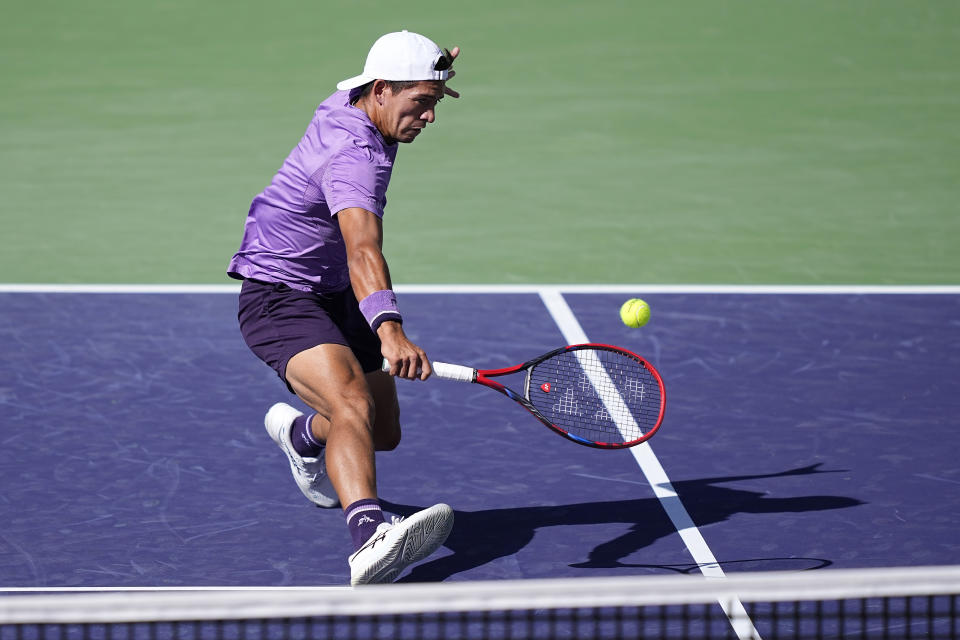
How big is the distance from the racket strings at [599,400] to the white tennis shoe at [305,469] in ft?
3.42

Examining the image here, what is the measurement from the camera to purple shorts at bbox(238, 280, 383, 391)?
504 centimetres

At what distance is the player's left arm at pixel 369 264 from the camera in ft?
14.8

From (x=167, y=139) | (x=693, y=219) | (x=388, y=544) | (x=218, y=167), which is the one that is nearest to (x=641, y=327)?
(x=693, y=219)

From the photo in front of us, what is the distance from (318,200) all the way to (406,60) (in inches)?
24.0

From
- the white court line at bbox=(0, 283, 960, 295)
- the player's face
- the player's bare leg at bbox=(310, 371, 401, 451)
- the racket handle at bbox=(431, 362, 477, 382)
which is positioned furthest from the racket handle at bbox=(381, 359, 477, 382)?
the white court line at bbox=(0, 283, 960, 295)

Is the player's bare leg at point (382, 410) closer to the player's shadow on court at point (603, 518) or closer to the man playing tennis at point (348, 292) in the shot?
the man playing tennis at point (348, 292)

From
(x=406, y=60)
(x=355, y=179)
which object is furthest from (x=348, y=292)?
(x=406, y=60)

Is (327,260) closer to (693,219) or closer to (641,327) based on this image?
(641,327)

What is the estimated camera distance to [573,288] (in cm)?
898

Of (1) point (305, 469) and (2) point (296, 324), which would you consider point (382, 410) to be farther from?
(2) point (296, 324)

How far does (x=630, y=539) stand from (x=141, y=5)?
13797 mm

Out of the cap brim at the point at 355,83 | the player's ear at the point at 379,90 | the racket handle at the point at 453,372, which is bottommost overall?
the racket handle at the point at 453,372

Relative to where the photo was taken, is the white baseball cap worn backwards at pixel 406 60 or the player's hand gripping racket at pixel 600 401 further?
the player's hand gripping racket at pixel 600 401

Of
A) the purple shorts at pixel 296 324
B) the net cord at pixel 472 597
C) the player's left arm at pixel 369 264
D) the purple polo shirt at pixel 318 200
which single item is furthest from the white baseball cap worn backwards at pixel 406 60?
the net cord at pixel 472 597
